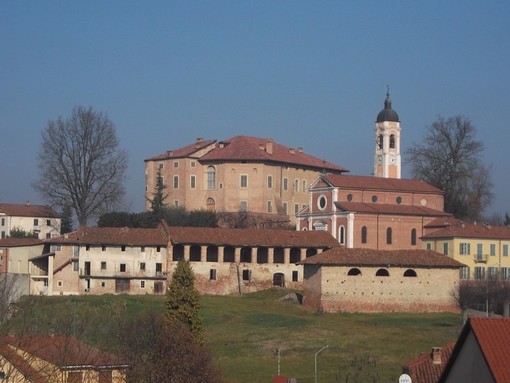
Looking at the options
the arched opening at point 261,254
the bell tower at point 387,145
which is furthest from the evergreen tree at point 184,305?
the bell tower at point 387,145

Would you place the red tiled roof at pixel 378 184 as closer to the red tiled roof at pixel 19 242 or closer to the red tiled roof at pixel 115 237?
the red tiled roof at pixel 115 237

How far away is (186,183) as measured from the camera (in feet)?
297

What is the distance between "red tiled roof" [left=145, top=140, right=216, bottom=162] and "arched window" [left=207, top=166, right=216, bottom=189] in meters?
2.03

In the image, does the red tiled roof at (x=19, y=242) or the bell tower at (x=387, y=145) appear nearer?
the red tiled roof at (x=19, y=242)

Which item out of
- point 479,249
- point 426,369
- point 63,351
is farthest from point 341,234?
point 63,351

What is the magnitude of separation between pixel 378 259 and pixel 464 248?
432 inches

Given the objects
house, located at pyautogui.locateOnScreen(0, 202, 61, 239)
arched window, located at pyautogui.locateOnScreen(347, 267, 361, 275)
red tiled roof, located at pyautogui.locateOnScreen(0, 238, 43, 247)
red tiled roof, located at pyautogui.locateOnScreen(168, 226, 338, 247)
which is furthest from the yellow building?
house, located at pyautogui.locateOnScreen(0, 202, 61, 239)

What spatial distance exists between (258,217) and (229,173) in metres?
4.81

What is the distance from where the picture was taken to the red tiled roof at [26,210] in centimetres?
8738

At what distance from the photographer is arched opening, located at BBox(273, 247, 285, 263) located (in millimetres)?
69250

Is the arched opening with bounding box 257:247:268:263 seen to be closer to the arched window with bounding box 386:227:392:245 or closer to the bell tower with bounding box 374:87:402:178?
the arched window with bounding box 386:227:392:245

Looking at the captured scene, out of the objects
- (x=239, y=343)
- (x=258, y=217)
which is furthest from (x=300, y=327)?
(x=258, y=217)

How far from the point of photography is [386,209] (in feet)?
→ 251

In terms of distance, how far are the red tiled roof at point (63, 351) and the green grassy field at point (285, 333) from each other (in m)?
6.81
